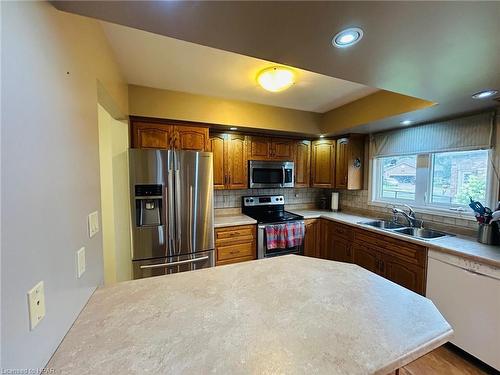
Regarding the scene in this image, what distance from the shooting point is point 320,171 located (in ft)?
11.7

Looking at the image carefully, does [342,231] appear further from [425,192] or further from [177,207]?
[177,207]

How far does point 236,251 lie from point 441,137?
8.83 ft

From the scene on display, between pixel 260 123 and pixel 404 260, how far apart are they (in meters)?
2.24

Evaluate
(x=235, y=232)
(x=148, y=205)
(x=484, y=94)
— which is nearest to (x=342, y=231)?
(x=235, y=232)

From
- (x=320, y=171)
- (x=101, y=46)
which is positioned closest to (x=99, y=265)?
(x=101, y=46)

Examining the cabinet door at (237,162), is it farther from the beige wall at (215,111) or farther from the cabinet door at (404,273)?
the cabinet door at (404,273)

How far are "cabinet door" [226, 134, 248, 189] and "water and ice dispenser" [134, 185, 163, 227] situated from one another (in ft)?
3.39

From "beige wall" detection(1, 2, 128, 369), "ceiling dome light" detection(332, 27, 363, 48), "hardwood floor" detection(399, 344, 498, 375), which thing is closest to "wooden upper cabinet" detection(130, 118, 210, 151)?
"beige wall" detection(1, 2, 128, 369)

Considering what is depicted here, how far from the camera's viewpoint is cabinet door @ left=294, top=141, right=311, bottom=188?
3.49m

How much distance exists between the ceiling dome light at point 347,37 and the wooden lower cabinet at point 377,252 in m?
1.99

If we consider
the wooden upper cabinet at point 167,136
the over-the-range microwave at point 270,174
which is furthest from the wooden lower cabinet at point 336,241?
the wooden upper cabinet at point 167,136

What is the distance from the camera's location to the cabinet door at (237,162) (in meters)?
3.01

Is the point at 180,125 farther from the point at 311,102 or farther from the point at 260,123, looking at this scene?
the point at 311,102

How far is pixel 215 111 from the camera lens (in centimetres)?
262
